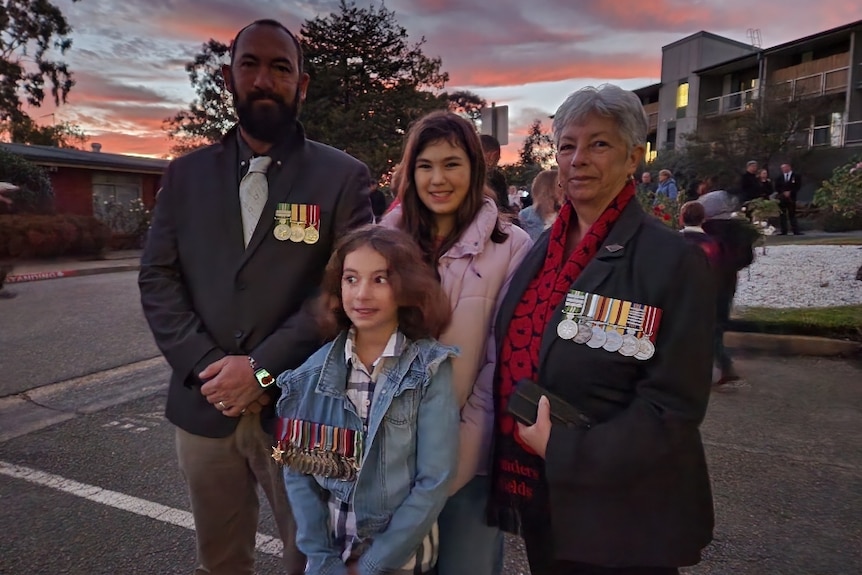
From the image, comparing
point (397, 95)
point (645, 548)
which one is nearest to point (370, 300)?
point (645, 548)

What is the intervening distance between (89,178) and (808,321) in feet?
79.9

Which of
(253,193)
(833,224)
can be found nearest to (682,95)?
(833,224)

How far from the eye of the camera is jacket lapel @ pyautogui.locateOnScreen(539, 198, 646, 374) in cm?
157

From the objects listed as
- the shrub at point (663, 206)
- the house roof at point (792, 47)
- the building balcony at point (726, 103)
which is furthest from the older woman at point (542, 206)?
the building balcony at point (726, 103)

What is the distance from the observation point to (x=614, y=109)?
169 centimetres

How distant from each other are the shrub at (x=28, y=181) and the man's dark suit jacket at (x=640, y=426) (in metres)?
18.4

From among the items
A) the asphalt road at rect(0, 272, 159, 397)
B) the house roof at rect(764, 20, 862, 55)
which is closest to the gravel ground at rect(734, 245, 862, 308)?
the asphalt road at rect(0, 272, 159, 397)

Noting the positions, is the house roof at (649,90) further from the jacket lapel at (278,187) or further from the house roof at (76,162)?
the jacket lapel at (278,187)

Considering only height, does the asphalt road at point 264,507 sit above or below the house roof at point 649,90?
below

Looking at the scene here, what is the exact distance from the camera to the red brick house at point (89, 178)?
2159cm

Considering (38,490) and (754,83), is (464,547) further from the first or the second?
(754,83)

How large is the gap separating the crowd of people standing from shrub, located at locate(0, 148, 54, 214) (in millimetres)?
17288

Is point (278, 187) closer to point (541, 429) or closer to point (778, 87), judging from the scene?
point (541, 429)

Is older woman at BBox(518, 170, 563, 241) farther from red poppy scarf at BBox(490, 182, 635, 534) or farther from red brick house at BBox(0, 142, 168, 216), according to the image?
red brick house at BBox(0, 142, 168, 216)
